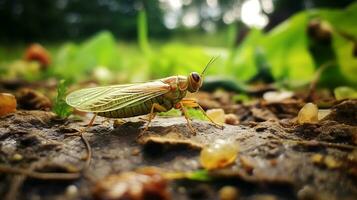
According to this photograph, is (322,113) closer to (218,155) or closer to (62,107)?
(218,155)

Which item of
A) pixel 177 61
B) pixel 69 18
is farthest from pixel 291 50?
pixel 69 18

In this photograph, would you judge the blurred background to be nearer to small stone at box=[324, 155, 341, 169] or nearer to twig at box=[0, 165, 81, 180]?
twig at box=[0, 165, 81, 180]

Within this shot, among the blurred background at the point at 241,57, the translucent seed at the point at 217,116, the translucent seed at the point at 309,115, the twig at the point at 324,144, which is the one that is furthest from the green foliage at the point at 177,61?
the twig at the point at 324,144

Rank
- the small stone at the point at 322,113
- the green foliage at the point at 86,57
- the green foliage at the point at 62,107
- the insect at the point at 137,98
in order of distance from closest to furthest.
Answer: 1. the insect at the point at 137,98
2. the small stone at the point at 322,113
3. the green foliage at the point at 62,107
4. the green foliage at the point at 86,57

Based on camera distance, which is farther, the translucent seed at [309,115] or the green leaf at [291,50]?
the green leaf at [291,50]

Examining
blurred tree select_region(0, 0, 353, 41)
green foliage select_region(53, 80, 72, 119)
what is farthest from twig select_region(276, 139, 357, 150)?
blurred tree select_region(0, 0, 353, 41)

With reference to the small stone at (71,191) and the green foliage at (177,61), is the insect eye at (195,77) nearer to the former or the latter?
the small stone at (71,191)

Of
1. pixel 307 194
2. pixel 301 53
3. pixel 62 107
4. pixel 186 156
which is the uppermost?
pixel 301 53
